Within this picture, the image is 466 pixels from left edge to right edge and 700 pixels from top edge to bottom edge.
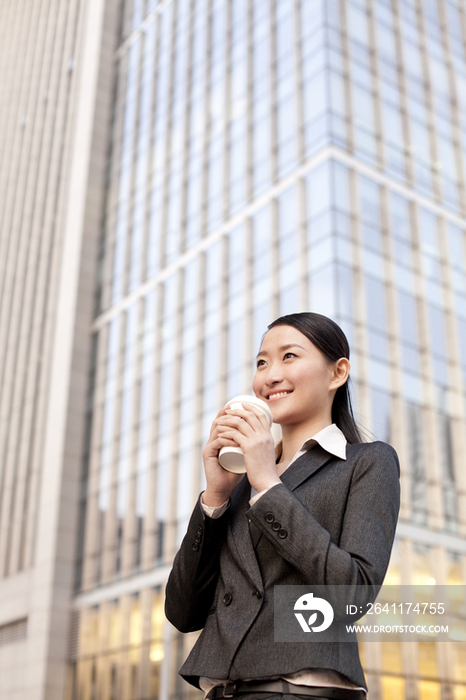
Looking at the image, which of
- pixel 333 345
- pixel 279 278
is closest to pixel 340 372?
pixel 333 345

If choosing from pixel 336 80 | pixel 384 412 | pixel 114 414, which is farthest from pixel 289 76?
pixel 114 414

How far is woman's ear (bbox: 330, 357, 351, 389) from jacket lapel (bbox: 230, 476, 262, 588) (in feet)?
1.37

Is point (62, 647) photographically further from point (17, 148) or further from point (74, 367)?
point (17, 148)

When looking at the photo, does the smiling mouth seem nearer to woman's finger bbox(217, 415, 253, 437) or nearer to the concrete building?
woman's finger bbox(217, 415, 253, 437)

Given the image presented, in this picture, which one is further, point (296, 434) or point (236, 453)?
point (296, 434)

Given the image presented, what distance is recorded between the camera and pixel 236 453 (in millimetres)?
2305

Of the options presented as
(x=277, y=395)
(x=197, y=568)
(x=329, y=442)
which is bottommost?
(x=197, y=568)

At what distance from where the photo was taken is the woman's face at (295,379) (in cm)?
254

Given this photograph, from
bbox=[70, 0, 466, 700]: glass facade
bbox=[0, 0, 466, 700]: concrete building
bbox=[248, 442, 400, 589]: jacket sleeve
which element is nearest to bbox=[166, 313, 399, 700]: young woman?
bbox=[248, 442, 400, 589]: jacket sleeve

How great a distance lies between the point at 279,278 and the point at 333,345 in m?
24.2

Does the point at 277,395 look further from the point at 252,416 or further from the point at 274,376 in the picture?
the point at 252,416

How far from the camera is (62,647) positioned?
31578 millimetres

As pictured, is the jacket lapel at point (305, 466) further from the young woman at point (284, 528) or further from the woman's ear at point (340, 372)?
the woman's ear at point (340, 372)

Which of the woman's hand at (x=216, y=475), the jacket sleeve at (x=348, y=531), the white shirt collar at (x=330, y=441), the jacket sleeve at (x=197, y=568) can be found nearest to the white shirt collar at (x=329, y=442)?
the white shirt collar at (x=330, y=441)
